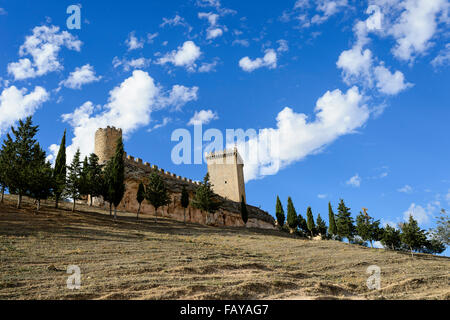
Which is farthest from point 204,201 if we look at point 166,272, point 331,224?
point 166,272

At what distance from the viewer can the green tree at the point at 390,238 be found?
47.3 meters

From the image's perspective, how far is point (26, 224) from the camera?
22.6 metres

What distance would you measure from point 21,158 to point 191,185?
2601cm

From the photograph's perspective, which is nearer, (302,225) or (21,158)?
(21,158)

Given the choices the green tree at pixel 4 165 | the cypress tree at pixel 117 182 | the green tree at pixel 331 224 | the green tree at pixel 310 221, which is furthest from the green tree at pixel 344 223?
the green tree at pixel 4 165

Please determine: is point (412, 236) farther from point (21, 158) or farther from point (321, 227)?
point (21, 158)

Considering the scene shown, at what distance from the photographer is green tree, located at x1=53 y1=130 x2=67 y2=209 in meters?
31.7

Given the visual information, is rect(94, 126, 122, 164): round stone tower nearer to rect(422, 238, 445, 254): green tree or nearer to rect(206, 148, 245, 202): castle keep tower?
rect(206, 148, 245, 202): castle keep tower

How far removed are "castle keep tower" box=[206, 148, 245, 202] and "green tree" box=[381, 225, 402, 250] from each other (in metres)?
26.9

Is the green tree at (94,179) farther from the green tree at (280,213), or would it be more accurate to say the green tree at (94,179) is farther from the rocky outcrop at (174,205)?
the green tree at (280,213)

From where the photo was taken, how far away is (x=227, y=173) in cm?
6869

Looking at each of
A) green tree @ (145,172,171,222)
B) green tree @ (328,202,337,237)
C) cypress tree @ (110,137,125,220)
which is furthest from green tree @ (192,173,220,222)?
green tree @ (328,202,337,237)
